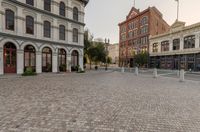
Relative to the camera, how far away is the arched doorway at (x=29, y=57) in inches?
695

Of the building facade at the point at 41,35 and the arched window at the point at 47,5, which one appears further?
the arched window at the point at 47,5

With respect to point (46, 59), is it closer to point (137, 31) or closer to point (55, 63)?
point (55, 63)

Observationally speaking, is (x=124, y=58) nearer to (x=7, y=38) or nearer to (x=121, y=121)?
(x=7, y=38)

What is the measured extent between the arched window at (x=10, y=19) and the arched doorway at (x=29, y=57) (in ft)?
9.50

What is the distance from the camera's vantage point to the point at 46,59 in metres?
19.7

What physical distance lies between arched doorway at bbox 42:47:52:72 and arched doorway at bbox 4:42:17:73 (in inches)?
145

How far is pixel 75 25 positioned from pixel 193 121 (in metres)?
21.8

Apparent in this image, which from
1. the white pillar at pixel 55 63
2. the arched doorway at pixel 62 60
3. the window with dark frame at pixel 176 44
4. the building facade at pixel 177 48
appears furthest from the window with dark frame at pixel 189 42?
the white pillar at pixel 55 63

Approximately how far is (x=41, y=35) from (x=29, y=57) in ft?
11.5

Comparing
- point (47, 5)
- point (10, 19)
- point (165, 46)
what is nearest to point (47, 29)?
point (47, 5)

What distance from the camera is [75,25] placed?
75.1ft

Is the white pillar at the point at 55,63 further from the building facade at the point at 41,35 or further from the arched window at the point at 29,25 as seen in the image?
the arched window at the point at 29,25

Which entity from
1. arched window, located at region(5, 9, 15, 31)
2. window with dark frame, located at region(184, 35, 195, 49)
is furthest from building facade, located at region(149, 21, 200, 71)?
arched window, located at region(5, 9, 15, 31)

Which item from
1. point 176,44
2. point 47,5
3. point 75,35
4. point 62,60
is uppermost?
point 47,5
